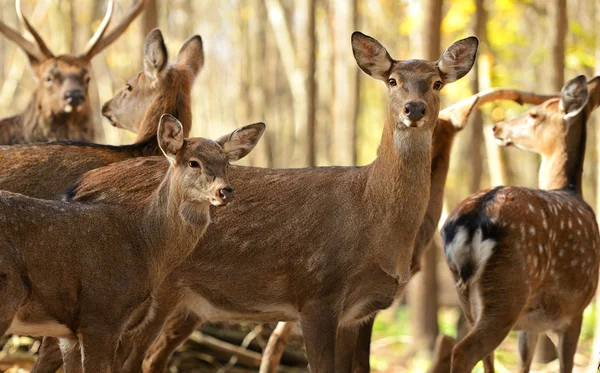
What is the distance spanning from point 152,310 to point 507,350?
936cm

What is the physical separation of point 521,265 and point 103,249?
3.07 metres

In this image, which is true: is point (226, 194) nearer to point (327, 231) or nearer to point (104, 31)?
point (327, 231)

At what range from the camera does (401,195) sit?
729 centimetres

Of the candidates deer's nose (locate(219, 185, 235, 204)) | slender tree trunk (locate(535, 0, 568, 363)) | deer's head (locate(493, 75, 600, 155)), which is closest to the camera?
deer's nose (locate(219, 185, 235, 204))

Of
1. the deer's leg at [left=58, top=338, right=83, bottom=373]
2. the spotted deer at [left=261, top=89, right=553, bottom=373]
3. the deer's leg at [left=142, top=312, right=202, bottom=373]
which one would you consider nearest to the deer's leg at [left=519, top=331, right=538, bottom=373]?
the spotted deer at [left=261, top=89, right=553, bottom=373]

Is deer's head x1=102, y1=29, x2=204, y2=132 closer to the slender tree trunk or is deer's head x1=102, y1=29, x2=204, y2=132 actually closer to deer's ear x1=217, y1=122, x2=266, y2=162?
deer's ear x1=217, y1=122, x2=266, y2=162

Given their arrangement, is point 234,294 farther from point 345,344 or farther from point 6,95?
point 6,95

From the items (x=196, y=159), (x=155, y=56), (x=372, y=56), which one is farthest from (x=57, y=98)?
(x=196, y=159)

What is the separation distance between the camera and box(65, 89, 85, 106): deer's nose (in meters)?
11.0

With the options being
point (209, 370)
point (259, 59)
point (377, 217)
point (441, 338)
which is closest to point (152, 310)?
point (377, 217)

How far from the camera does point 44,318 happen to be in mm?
6262

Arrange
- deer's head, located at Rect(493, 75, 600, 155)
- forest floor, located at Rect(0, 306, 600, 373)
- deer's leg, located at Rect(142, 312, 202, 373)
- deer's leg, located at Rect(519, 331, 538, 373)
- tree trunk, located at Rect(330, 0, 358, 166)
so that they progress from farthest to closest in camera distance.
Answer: tree trunk, located at Rect(330, 0, 358, 166)
forest floor, located at Rect(0, 306, 600, 373)
deer's head, located at Rect(493, 75, 600, 155)
deer's leg, located at Rect(519, 331, 538, 373)
deer's leg, located at Rect(142, 312, 202, 373)

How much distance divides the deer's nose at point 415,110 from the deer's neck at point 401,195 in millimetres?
251

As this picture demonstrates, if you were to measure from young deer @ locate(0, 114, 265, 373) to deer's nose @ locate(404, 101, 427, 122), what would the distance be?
98 centimetres
